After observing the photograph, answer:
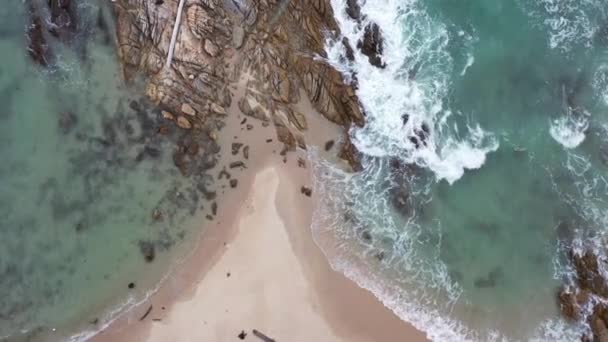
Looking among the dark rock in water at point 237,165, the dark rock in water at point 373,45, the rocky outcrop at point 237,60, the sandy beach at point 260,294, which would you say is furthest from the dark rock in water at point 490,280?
the dark rock in water at point 237,165

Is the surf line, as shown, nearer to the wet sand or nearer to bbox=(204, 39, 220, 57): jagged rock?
bbox=(204, 39, 220, 57): jagged rock

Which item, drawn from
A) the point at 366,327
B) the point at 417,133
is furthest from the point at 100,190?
the point at 417,133

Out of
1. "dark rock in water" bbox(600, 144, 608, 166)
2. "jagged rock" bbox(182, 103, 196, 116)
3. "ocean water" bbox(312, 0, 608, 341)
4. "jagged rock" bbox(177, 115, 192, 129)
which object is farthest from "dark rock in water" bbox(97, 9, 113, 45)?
"dark rock in water" bbox(600, 144, 608, 166)

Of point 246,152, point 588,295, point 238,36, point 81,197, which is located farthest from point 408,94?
point 81,197

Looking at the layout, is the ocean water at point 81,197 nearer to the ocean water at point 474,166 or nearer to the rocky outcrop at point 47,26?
the rocky outcrop at point 47,26

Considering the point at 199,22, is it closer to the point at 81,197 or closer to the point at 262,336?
the point at 81,197
